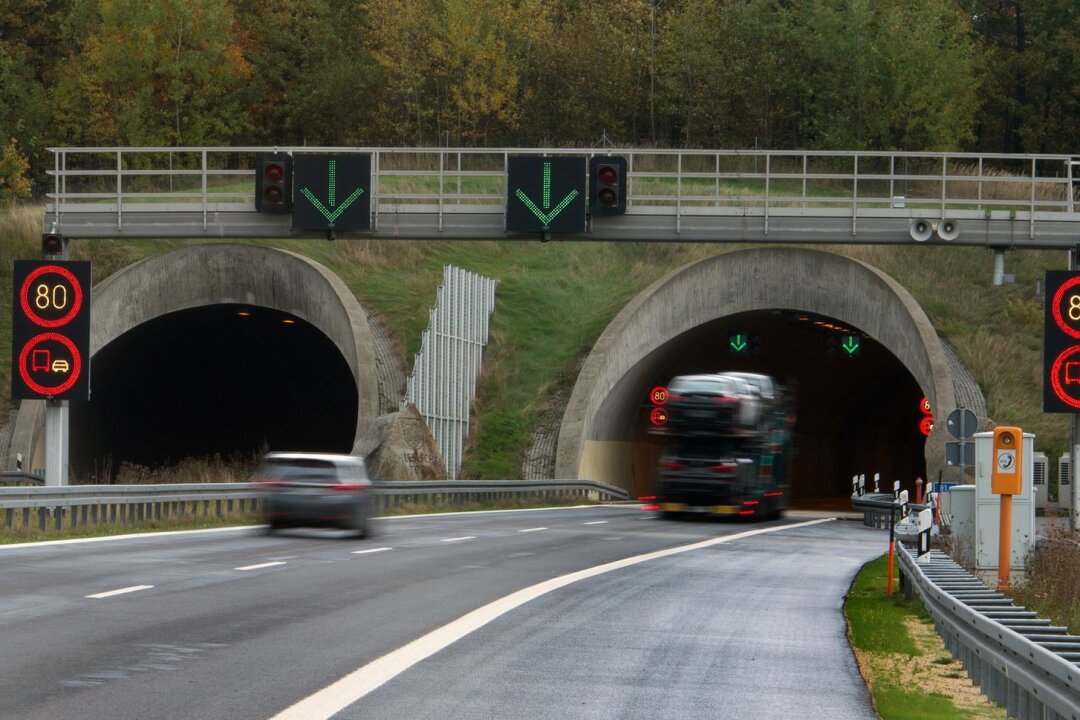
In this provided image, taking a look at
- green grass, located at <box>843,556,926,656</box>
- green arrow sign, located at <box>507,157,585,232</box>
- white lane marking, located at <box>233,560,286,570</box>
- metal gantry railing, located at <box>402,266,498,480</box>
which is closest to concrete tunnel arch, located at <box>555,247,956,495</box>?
metal gantry railing, located at <box>402,266,498,480</box>

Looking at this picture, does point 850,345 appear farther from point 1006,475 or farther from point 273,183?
point 1006,475

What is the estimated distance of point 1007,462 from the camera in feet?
61.6

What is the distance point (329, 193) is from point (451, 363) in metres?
15.4

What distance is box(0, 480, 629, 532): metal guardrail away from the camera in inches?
942

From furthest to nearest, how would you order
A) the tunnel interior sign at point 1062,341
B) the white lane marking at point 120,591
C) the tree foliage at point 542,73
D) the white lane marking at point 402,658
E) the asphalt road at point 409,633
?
the tree foliage at point 542,73 < the tunnel interior sign at point 1062,341 < the white lane marking at point 120,591 < the asphalt road at point 409,633 < the white lane marking at point 402,658

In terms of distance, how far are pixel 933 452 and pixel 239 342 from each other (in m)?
23.1

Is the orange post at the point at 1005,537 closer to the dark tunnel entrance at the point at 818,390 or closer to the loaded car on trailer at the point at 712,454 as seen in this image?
the loaded car on trailer at the point at 712,454

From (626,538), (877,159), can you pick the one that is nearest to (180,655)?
(626,538)

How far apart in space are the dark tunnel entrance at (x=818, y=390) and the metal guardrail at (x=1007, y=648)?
1326 inches

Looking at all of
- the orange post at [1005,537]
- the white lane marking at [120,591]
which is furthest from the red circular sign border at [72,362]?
the orange post at [1005,537]

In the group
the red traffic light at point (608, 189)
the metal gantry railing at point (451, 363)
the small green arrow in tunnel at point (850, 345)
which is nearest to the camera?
the red traffic light at point (608, 189)

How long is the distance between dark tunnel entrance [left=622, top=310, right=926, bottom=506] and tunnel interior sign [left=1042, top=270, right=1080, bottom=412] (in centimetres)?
1949

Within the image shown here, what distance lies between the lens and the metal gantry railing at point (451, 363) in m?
45.2

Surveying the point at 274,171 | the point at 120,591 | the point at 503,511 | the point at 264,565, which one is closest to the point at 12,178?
the point at 503,511
